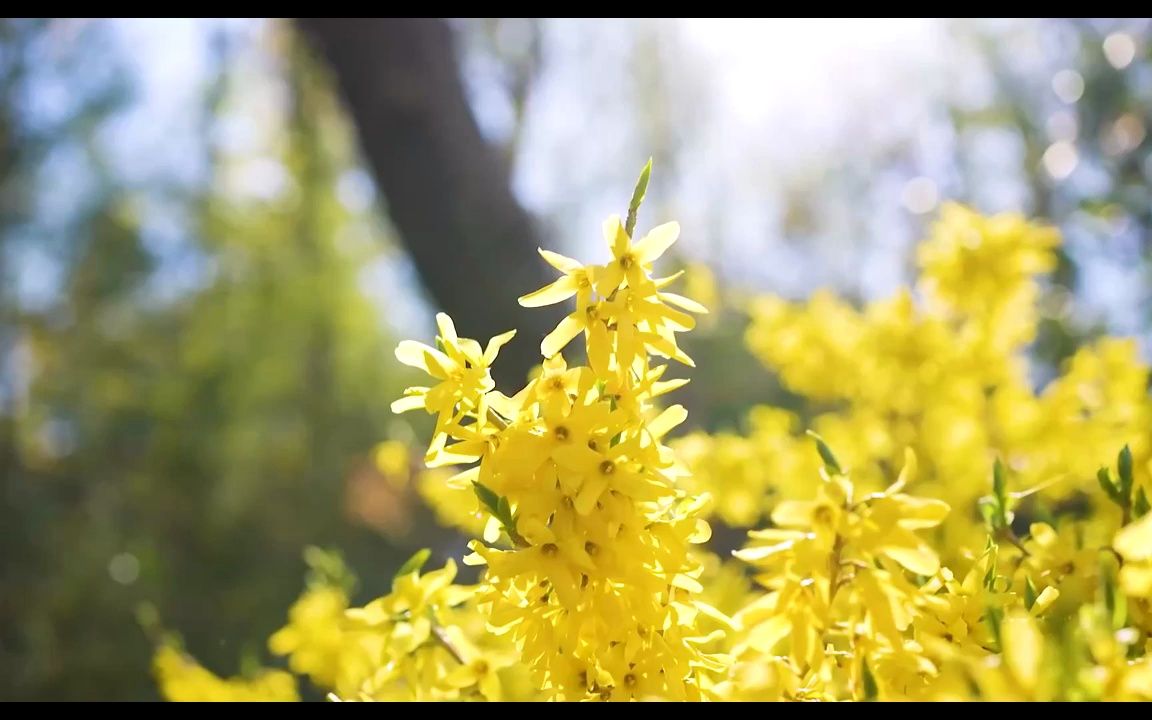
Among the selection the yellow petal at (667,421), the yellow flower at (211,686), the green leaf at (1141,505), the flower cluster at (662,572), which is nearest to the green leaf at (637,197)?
the flower cluster at (662,572)

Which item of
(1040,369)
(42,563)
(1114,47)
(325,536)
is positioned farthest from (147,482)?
(1114,47)

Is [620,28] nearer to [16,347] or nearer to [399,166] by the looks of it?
[399,166]

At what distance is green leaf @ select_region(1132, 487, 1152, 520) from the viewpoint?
30.1 inches

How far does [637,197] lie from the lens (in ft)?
2.46

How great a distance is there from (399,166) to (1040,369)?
2.28 m

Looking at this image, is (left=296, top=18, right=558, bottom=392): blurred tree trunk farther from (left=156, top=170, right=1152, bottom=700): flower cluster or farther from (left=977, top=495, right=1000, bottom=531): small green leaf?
(left=977, top=495, right=1000, bottom=531): small green leaf

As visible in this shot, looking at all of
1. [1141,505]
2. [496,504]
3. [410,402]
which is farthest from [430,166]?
[1141,505]

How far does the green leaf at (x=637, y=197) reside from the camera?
0.74 metres

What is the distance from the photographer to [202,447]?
22.2 ft

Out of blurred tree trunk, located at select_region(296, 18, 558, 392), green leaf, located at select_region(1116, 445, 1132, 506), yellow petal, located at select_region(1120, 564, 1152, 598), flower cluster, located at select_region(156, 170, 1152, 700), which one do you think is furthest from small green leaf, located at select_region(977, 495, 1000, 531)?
blurred tree trunk, located at select_region(296, 18, 558, 392)

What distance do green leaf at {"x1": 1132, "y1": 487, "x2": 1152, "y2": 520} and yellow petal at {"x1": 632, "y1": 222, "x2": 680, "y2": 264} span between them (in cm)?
46

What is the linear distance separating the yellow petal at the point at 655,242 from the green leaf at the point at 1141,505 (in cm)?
46

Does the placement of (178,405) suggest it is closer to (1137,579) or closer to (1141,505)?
(1141,505)

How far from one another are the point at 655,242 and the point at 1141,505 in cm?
48
